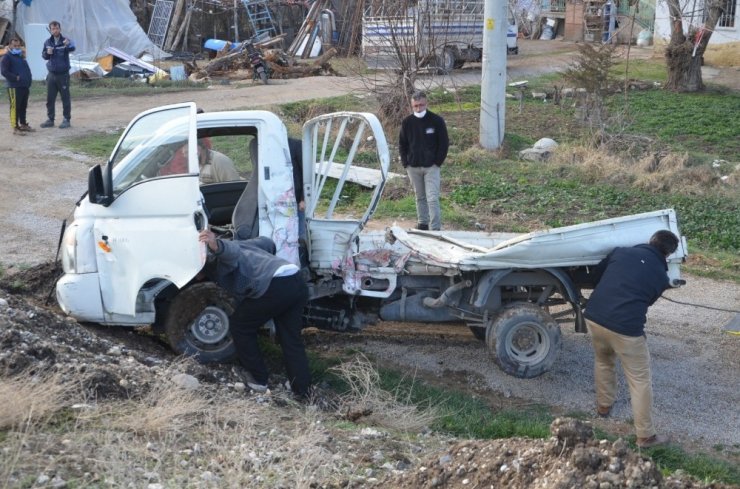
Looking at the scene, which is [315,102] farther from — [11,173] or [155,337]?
[155,337]

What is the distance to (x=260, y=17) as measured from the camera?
33.7m

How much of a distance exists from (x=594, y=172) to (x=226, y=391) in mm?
9197

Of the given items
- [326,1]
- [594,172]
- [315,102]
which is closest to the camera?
[594,172]

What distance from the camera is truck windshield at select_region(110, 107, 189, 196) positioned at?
24.2 feet

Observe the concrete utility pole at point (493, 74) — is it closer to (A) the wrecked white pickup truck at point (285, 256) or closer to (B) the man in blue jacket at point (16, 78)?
(B) the man in blue jacket at point (16, 78)

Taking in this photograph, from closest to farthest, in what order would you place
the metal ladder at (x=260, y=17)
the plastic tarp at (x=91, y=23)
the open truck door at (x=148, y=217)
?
the open truck door at (x=148, y=217) → the plastic tarp at (x=91, y=23) → the metal ladder at (x=260, y=17)

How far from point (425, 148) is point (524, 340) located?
3576mm

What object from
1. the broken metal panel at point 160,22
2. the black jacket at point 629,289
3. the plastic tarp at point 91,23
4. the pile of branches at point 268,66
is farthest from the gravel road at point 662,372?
the broken metal panel at point 160,22

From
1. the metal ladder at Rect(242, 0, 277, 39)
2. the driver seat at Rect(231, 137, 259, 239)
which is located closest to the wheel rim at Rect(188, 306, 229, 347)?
the driver seat at Rect(231, 137, 259, 239)

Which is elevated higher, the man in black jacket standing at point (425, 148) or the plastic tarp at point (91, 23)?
the plastic tarp at point (91, 23)

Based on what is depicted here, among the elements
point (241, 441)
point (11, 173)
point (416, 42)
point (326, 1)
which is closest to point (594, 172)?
point (416, 42)

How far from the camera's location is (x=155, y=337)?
8.09 m

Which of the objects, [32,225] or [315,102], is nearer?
[32,225]

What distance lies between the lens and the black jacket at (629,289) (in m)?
6.71
